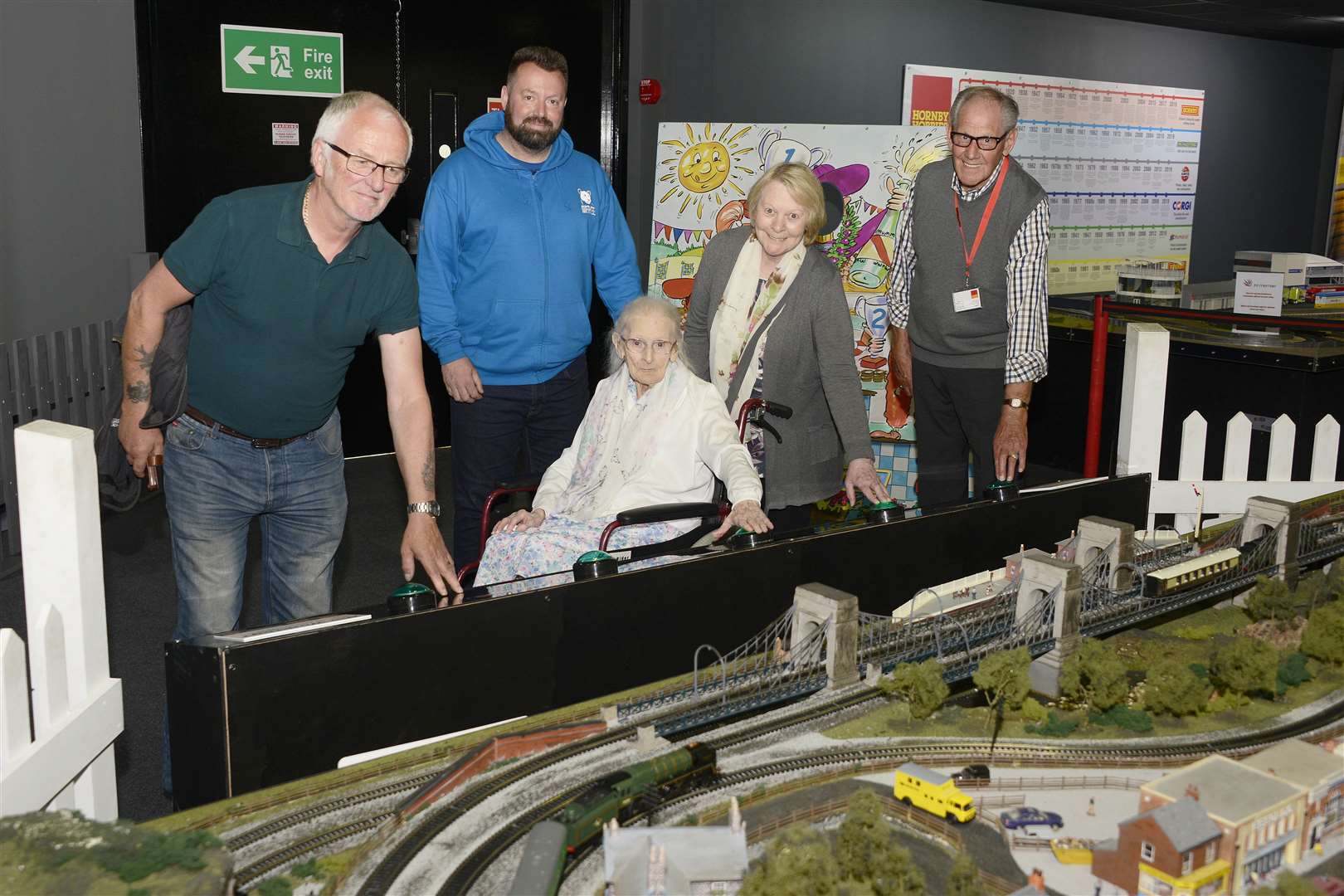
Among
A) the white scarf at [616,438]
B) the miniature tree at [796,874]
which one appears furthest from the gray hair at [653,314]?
the miniature tree at [796,874]

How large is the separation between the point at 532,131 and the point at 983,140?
4.71 ft

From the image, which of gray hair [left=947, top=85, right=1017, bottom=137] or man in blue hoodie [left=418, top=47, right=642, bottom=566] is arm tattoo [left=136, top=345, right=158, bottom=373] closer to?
man in blue hoodie [left=418, top=47, right=642, bottom=566]

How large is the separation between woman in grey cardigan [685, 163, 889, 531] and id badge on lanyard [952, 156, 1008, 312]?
0.42 metres

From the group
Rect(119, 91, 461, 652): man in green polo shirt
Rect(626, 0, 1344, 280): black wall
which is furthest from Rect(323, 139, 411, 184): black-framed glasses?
Rect(626, 0, 1344, 280): black wall

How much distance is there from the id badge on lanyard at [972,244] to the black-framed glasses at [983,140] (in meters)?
0.12

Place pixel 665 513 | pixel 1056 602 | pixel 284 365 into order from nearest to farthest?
pixel 1056 602
pixel 284 365
pixel 665 513

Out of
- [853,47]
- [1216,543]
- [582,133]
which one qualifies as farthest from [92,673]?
[853,47]

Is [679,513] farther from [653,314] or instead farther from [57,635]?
[57,635]

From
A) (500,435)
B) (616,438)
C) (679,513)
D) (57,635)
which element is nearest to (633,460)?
(616,438)

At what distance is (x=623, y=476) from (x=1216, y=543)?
1.70 metres

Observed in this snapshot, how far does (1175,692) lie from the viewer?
8.55 feet

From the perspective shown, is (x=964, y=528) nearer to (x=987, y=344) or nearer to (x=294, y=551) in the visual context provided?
(x=987, y=344)

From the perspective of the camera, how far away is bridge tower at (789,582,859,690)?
2625 mm

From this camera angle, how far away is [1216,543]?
3.47 meters
